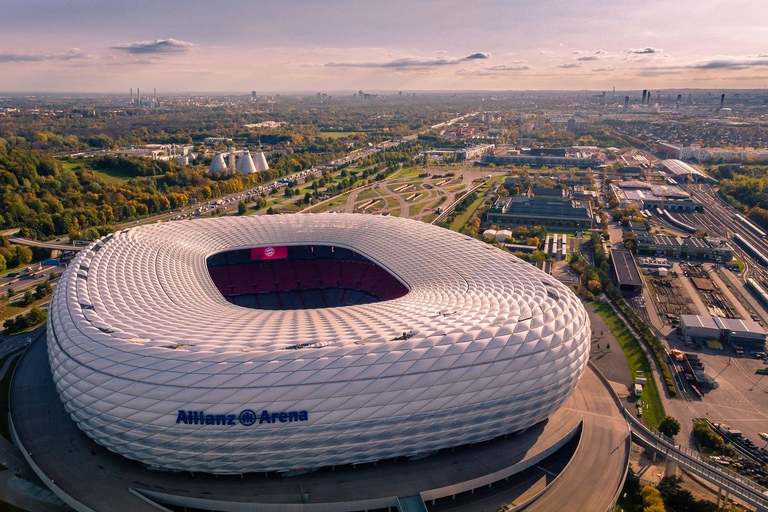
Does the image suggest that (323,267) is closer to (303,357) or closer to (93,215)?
(303,357)

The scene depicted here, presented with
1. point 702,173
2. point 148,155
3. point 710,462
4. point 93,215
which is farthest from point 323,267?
point 702,173

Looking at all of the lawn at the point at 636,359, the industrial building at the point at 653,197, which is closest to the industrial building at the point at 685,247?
the industrial building at the point at 653,197

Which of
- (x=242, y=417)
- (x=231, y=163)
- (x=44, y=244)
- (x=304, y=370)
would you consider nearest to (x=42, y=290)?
(x=44, y=244)

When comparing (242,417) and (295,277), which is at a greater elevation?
(242,417)

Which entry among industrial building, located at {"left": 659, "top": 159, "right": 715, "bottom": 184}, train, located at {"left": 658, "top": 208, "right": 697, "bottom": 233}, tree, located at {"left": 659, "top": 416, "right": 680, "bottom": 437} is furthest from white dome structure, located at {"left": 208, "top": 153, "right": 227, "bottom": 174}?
industrial building, located at {"left": 659, "top": 159, "right": 715, "bottom": 184}

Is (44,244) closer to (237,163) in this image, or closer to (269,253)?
(269,253)
